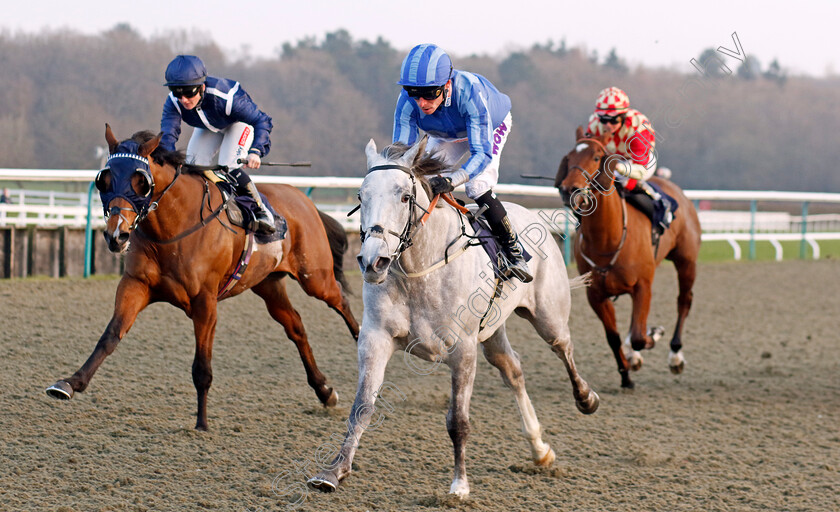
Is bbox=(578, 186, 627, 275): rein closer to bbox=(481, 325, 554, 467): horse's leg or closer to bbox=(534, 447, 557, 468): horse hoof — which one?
bbox=(481, 325, 554, 467): horse's leg

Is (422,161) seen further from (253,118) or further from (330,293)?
(330,293)

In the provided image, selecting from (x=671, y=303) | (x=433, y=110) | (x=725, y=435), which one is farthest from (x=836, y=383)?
(x=433, y=110)

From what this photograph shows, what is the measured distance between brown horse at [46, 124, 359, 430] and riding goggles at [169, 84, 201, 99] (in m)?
0.42

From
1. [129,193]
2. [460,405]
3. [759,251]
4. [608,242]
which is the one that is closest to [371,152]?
[460,405]

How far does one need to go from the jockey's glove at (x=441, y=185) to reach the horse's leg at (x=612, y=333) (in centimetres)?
307

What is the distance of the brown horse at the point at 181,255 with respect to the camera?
4188mm

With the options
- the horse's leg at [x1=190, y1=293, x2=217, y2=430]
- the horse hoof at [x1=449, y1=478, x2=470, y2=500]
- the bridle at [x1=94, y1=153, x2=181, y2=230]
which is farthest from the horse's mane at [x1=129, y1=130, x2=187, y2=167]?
the horse hoof at [x1=449, y1=478, x2=470, y2=500]

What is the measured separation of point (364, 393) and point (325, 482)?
0.39m

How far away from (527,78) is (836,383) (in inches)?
1135

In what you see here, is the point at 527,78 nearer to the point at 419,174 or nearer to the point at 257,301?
the point at 257,301

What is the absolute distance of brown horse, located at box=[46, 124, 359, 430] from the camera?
4188 millimetres

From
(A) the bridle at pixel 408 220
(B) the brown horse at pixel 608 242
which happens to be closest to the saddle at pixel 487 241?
(A) the bridle at pixel 408 220

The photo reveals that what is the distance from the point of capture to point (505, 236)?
3.99 metres

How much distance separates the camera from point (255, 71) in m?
28.6
